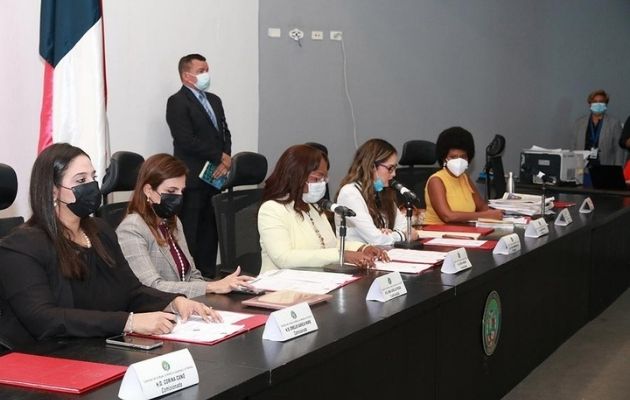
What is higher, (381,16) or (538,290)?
(381,16)

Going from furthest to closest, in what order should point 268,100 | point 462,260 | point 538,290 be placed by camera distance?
point 268,100 → point 538,290 → point 462,260

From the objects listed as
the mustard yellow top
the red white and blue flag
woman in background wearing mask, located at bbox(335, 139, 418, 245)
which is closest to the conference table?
woman in background wearing mask, located at bbox(335, 139, 418, 245)

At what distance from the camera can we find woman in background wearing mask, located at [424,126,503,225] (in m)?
4.68

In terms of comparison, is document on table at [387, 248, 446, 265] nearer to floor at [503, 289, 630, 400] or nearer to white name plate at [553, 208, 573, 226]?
floor at [503, 289, 630, 400]

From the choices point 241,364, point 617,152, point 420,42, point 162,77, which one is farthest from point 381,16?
point 241,364

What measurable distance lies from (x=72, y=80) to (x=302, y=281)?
1666 mm

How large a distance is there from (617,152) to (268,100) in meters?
4.06

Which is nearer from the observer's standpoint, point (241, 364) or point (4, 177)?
point (241, 364)

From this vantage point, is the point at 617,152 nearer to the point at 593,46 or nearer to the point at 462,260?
the point at 593,46

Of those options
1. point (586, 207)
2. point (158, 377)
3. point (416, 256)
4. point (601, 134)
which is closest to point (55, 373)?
point (158, 377)

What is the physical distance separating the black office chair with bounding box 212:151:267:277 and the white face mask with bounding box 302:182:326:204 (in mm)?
390

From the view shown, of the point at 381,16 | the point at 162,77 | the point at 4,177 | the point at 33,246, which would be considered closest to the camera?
the point at 33,246

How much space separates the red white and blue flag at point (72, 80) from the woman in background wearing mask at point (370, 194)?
3.71 feet

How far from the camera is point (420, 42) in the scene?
25.3ft
